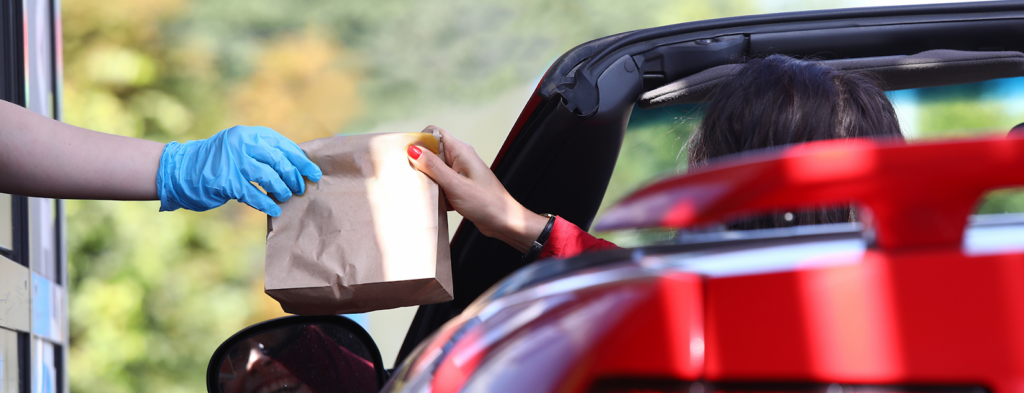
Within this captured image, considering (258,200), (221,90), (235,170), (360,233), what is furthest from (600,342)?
(221,90)

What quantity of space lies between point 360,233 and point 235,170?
0.40m

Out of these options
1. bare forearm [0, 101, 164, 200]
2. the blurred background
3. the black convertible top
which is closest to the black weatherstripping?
the black convertible top

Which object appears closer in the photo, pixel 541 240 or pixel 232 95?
pixel 541 240

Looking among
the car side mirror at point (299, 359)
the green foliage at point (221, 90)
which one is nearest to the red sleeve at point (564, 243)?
the car side mirror at point (299, 359)

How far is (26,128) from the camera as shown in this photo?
4.72 ft

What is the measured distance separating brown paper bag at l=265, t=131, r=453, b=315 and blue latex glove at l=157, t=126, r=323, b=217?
0.03 m

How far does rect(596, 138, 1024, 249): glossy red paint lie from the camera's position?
41cm

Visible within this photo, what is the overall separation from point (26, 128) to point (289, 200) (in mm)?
654

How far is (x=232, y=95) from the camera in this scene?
970 cm

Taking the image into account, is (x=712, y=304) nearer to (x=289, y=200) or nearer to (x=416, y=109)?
(x=289, y=200)

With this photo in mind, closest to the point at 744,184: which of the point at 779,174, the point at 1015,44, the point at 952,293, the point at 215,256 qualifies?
the point at 779,174

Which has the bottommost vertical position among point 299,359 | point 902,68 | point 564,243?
point 299,359

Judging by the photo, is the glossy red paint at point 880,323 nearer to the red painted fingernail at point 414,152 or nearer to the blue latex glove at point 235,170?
the red painted fingernail at point 414,152

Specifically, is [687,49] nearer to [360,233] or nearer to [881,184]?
[360,233]
